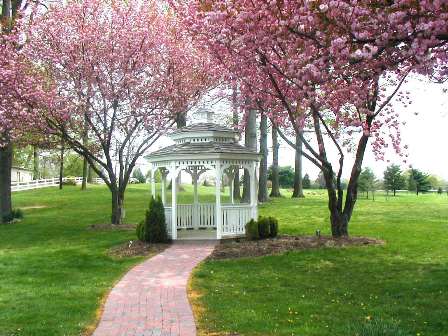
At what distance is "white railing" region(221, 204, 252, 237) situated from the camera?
15336mm

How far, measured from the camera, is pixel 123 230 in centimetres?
1827

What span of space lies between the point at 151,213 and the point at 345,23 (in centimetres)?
929

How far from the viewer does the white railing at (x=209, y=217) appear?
605 inches

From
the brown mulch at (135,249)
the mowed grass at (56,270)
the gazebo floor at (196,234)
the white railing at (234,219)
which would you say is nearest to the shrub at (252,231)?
the white railing at (234,219)

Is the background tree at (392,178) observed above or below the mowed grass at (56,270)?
above

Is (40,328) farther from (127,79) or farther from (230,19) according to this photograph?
(127,79)

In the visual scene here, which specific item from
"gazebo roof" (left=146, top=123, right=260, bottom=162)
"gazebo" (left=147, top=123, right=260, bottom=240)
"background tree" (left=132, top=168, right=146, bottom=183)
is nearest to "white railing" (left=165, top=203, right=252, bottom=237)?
"gazebo" (left=147, top=123, right=260, bottom=240)

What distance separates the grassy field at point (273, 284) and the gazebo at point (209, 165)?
6.72 feet

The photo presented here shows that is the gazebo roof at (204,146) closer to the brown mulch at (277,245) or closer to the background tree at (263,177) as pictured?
the brown mulch at (277,245)

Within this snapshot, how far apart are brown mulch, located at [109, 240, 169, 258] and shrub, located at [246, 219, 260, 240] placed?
238 cm

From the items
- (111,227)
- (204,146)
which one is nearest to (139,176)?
(111,227)

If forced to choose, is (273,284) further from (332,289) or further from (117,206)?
(117,206)

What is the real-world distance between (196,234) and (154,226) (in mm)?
2003

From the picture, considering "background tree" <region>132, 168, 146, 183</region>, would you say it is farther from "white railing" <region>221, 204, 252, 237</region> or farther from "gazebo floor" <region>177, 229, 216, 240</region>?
"white railing" <region>221, 204, 252, 237</region>
